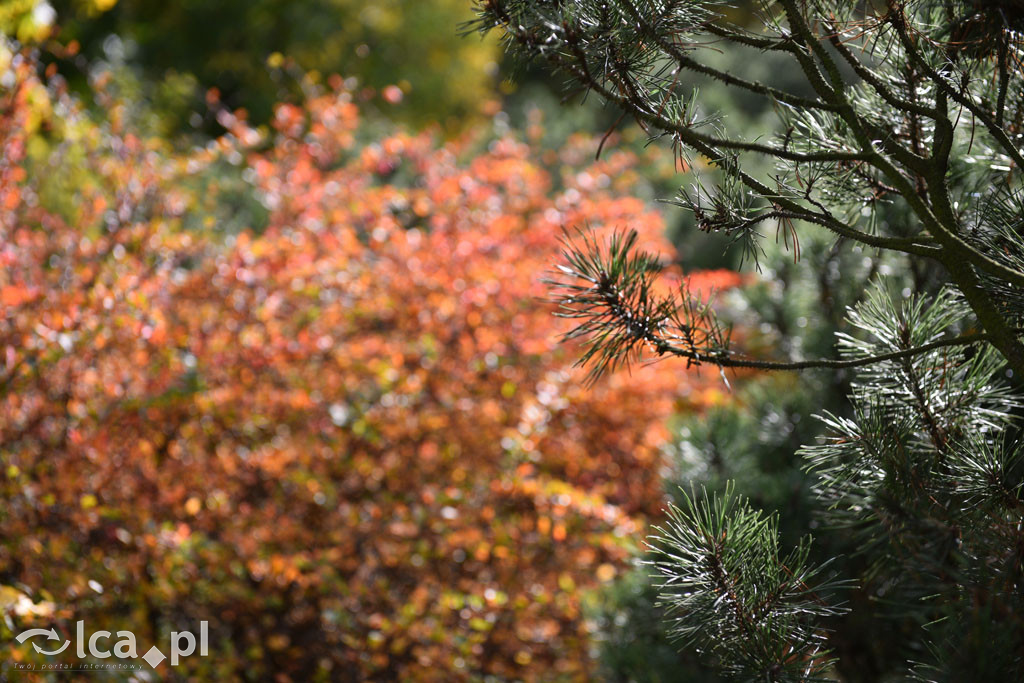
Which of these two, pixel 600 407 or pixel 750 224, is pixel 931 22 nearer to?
pixel 750 224

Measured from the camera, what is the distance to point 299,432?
3.87m

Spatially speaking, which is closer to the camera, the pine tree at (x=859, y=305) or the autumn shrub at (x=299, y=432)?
the pine tree at (x=859, y=305)

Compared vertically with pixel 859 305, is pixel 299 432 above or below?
above

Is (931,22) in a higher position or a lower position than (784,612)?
higher

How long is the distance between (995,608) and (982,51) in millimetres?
1018

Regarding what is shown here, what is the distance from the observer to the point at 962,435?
157cm

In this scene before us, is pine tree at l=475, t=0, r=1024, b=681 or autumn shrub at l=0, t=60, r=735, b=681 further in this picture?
autumn shrub at l=0, t=60, r=735, b=681

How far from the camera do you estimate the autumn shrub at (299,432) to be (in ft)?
10.1

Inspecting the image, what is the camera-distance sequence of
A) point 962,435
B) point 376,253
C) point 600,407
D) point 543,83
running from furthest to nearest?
point 543,83, point 376,253, point 600,407, point 962,435

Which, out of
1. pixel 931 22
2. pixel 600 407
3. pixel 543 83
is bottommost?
pixel 931 22

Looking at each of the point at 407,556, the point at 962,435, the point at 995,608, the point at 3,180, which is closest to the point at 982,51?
the point at 962,435

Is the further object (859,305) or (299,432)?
(299,432)

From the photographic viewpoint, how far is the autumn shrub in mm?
3076

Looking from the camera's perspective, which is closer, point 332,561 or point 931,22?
point 931,22
